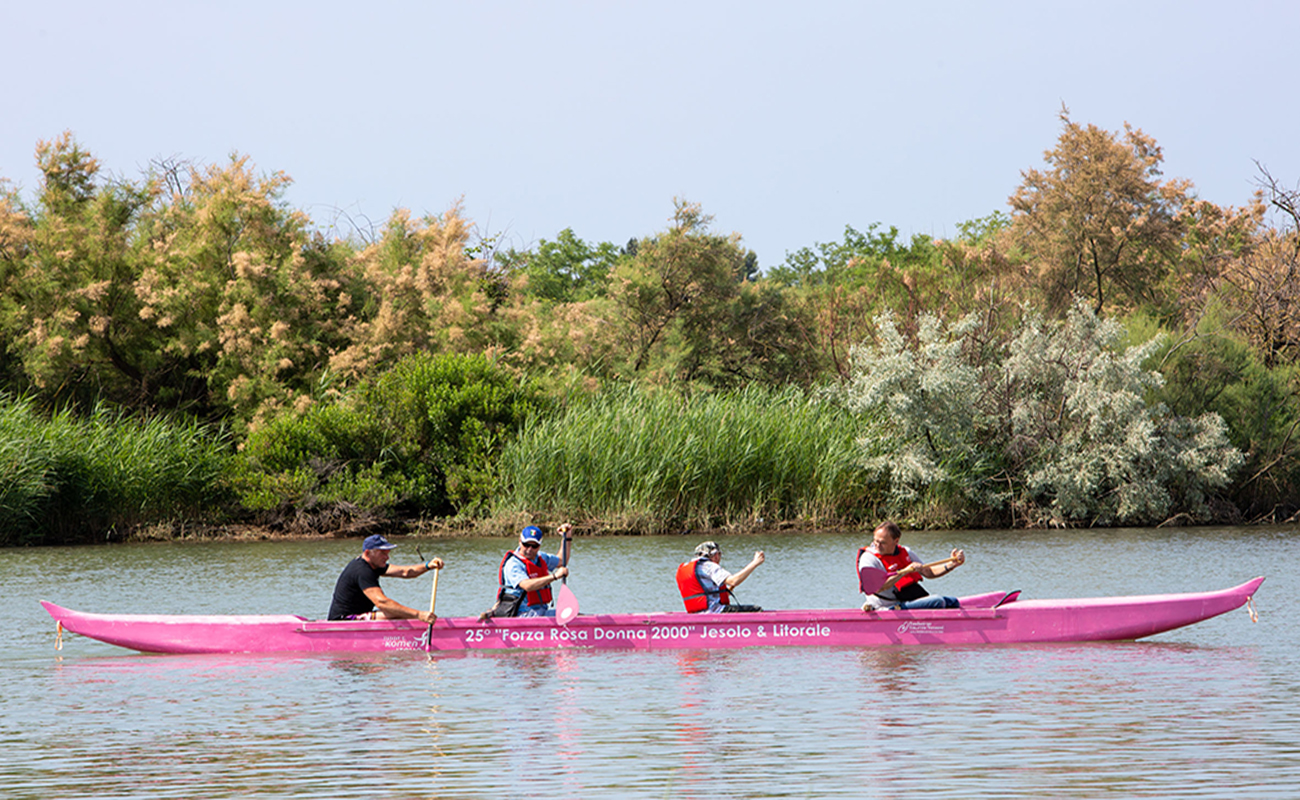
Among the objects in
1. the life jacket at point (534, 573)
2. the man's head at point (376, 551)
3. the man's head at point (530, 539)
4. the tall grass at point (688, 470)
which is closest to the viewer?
the man's head at point (376, 551)

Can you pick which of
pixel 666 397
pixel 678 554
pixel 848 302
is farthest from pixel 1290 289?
pixel 678 554

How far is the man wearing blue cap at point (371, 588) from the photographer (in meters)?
16.7

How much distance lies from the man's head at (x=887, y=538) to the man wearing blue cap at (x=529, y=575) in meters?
3.84

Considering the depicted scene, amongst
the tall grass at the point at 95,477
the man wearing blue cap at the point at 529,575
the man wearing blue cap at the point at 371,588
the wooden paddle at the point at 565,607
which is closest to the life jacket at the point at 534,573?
the man wearing blue cap at the point at 529,575

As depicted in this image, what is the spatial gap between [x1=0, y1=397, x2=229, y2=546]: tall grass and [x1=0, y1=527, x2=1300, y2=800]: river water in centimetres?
1215

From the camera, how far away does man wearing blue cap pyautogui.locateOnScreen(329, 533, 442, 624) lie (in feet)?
54.7

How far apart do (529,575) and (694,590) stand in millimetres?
2068

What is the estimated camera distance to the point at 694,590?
17.0 m

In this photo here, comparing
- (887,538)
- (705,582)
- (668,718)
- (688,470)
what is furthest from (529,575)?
(688,470)

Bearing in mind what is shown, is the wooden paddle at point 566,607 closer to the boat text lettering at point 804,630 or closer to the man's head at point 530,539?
the man's head at point 530,539

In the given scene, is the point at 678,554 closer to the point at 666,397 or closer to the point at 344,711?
the point at 666,397

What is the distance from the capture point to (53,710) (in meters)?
13.7

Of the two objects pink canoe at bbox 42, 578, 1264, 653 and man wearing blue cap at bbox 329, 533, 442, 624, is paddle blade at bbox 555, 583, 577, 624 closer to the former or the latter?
pink canoe at bbox 42, 578, 1264, 653

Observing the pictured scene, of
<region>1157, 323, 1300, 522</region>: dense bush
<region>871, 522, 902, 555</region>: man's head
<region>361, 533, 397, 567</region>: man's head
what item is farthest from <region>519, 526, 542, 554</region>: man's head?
<region>1157, 323, 1300, 522</region>: dense bush
